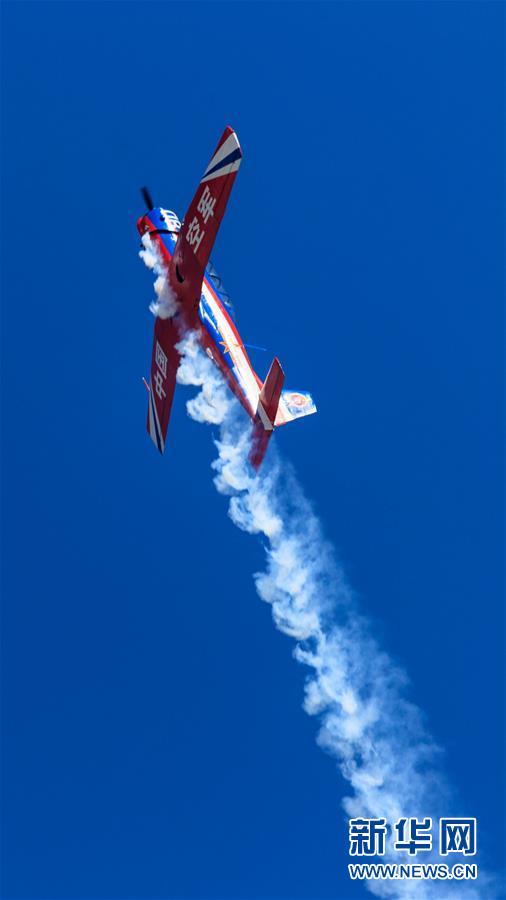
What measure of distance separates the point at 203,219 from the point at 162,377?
18.3 feet

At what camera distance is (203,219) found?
116 ft

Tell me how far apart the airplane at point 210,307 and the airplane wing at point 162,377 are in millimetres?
39

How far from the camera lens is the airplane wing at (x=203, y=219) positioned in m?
34.0

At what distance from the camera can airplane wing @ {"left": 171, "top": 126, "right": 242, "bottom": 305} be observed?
112 feet

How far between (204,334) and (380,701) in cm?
1010

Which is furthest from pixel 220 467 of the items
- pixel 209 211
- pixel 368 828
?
pixel 368 828

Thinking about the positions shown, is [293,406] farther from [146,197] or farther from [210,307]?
[146,197]

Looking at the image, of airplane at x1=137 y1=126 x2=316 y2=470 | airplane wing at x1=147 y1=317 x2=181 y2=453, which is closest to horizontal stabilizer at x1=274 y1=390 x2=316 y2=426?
airplane at x1=137 y1=126 x2=316 y2=470

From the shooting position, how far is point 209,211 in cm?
3509

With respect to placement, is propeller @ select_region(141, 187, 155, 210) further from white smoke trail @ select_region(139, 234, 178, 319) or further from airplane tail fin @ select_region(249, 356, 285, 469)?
airplane tail fin @ select_region(249, 356, 285, 469)

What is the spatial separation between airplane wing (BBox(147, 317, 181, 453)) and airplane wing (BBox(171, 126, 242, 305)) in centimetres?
149

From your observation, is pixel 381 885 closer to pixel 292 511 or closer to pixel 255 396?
pixel 292 511

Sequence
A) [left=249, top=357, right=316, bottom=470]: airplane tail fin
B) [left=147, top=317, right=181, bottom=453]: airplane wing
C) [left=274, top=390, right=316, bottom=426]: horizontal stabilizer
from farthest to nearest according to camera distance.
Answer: [left=147, top=317, right=181, bottom=453]: airplane wing < [left=274, top=390, right=316, bottom=426]: horizontal stabilizer < [left=249, top=357, right=316, bottom=470]: airplane tail fin

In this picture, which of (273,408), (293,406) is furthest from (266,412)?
(293,406)
